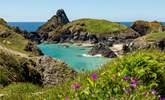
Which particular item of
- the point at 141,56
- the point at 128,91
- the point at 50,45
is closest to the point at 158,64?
the point at 141,56

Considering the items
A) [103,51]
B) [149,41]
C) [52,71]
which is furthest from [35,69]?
[149,41]

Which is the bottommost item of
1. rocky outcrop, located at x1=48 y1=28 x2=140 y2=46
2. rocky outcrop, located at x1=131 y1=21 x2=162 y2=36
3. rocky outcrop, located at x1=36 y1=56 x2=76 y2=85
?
rocky outcrop, located at x1=48 y1=28 x2=140 y2=46

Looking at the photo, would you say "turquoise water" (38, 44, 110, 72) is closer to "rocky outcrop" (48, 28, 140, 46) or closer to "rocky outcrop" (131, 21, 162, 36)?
"rocky outcrop" (48, 28, 140, 46)

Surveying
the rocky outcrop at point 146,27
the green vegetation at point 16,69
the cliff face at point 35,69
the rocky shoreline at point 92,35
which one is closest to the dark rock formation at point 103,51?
the rocky shoreline at point 92,35

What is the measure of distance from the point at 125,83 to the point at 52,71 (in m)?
13.2

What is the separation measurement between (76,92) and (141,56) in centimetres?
411

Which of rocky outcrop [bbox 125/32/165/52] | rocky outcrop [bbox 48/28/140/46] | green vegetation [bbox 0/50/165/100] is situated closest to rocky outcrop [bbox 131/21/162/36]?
rocky outcrop [bbox 48/28/140/46]

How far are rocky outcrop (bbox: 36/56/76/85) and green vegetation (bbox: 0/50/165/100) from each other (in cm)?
812

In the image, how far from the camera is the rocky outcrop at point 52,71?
74.9 ft

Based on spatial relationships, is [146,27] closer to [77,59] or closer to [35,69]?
[77,59]

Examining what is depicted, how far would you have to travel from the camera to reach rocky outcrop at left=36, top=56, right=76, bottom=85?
899 inches

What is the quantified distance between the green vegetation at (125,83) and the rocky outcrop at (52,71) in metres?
8.12

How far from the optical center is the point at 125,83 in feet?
33.7

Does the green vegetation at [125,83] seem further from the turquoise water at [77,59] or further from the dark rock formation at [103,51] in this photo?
the dark rock formation at [103,51]
